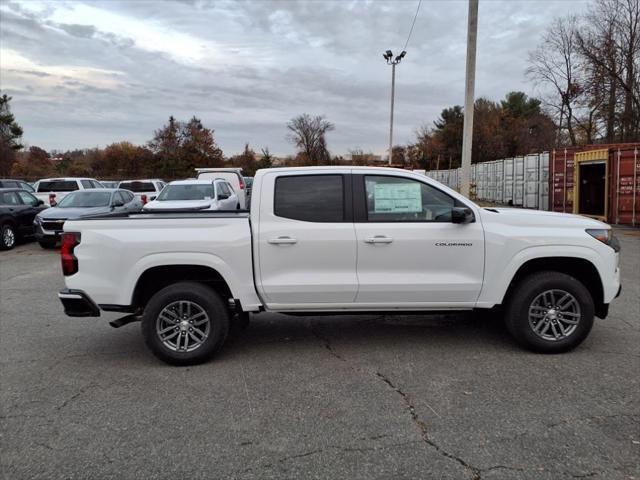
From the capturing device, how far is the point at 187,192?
15.4 meters

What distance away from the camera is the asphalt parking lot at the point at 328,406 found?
10.3 ft

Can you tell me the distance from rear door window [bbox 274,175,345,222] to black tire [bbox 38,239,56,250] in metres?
10.8

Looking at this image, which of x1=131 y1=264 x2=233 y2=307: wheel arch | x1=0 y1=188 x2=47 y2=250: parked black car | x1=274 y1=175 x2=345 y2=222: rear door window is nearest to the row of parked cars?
x1=0 y1=188 x2=47 y2=250: parked black car

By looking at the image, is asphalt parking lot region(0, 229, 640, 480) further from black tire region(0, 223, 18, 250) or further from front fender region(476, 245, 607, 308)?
black tire region(0, 223, 18, 250)

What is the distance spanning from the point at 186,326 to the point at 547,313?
3.47m

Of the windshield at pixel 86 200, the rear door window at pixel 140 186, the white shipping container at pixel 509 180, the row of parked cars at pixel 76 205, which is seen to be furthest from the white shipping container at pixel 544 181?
the rear door window at pixel 140 186

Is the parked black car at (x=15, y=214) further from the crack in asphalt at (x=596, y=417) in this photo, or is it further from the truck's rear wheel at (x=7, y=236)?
the crack in asphalt at (x=596, y=417)

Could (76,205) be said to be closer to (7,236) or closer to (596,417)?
(7,236)

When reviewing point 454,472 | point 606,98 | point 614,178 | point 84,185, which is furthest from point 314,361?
point 606,98

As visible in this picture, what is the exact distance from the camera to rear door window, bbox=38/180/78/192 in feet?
63.1

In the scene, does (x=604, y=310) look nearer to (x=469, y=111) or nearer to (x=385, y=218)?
(x=385, y=218)

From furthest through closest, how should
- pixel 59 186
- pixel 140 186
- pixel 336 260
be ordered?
pixel 140 186 < pixel 59 186 < pixel 336 260

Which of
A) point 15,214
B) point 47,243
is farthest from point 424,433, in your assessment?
point 15,214

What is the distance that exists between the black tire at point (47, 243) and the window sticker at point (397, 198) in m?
11.4
